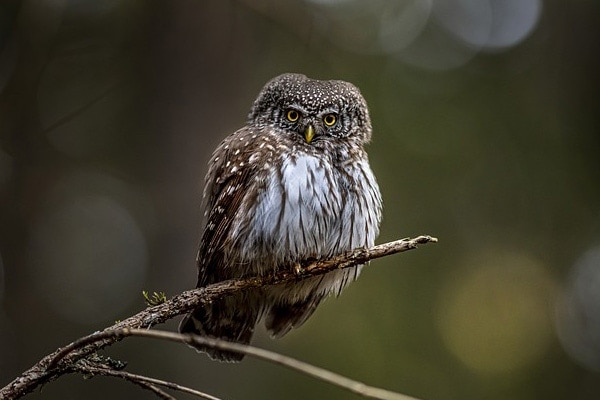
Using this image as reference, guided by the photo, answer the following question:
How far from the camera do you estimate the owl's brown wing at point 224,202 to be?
3916 millimetres

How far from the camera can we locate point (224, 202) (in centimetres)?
401

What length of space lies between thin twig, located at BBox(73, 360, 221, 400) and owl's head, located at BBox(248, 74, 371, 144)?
193cm

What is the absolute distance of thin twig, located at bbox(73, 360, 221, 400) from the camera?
2.23 metres

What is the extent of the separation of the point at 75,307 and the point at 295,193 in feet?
19.6

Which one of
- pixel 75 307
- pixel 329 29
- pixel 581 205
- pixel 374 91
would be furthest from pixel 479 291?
pixel 75 307

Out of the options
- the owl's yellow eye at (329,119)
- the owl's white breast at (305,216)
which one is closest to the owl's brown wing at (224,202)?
the owl's white breast at (305,216)

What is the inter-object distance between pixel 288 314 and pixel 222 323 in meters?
0.37

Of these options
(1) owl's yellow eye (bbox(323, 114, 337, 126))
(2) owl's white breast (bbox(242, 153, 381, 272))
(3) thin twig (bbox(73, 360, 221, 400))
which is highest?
(1) owl's yellow eye (bbox(323, 114, 337, 126))

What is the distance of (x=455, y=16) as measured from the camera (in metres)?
11.5

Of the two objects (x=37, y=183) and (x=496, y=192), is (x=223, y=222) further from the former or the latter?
(x=496, y=192)

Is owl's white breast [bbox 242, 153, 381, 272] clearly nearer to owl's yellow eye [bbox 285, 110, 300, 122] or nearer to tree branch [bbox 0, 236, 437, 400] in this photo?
tree branch [bbox 0, 236, 437, 400]

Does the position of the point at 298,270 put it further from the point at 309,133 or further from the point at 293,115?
the point at 293,115

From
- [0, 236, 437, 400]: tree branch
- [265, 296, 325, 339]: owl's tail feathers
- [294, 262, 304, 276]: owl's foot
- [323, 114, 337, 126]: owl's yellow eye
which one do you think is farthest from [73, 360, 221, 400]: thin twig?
[323, 114, 337, 126]: owl's yellow eye

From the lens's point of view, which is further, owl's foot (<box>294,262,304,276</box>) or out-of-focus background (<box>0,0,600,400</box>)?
out-of-focus background (<box>0,0,600,400</box>)
